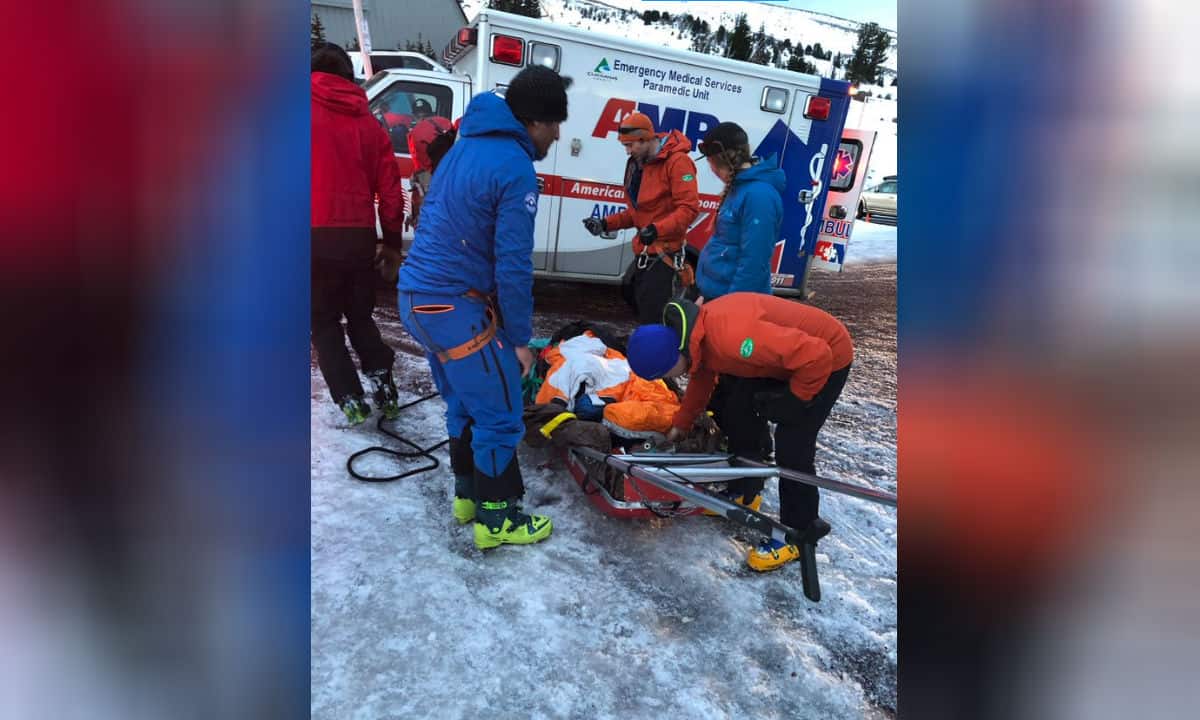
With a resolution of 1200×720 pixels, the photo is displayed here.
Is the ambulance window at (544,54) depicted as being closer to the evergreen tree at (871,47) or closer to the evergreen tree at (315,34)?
the evergreen tree at (315,34)

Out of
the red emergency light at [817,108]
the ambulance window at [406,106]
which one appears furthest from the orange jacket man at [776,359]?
the red emergency light at [817,108]

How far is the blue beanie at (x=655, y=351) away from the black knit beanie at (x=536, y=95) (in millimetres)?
907

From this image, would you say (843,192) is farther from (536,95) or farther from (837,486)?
(837,486)

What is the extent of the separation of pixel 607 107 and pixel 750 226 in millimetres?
2952

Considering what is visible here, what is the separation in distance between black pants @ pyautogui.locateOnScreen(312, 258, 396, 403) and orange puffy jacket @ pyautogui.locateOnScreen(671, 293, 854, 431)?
6.71ft

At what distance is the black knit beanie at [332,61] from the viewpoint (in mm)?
3209

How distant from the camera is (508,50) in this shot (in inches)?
211

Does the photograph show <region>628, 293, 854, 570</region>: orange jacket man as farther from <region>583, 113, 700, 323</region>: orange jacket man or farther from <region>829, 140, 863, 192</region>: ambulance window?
<region>829, 140, 863, 192</region>: ambulance window

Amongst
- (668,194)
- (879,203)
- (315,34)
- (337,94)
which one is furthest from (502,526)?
(879,203)

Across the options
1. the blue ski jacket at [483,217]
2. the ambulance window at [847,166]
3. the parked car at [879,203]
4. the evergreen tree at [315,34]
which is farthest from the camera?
the parked car at [879,203]
